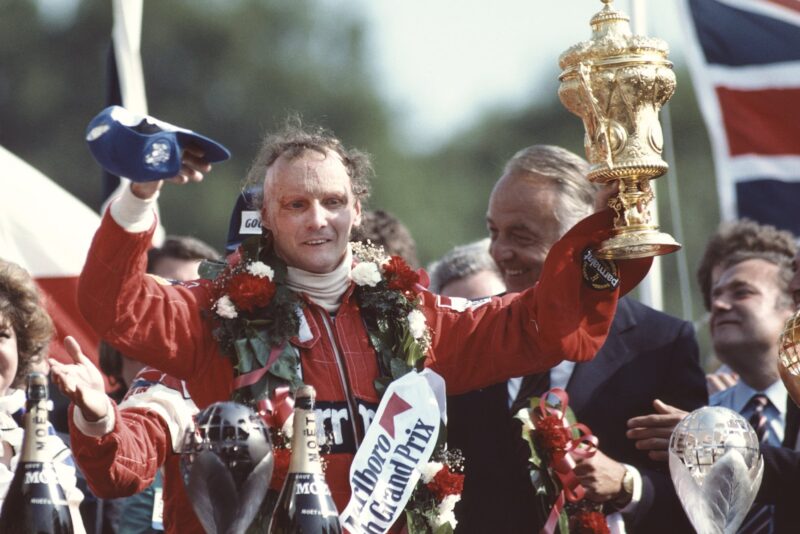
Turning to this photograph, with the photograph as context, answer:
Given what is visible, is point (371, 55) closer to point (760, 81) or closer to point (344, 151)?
point (760, 81)

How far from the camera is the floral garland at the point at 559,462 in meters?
5.71

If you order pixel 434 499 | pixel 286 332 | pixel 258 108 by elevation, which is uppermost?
pixel 258 108

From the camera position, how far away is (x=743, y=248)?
26.6ft

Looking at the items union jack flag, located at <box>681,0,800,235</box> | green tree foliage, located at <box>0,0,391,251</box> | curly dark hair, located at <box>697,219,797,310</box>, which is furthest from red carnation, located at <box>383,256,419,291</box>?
green tree foliage, located at <box>0,0,391,251</box>

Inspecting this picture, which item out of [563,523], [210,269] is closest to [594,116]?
[210,269]

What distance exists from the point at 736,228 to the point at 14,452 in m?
4.11

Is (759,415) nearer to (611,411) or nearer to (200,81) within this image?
(611,411)

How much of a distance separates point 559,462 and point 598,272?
0.84m

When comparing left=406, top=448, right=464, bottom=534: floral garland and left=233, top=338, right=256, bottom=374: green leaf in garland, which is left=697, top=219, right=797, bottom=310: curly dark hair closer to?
left=406, top=448, right=464, bottom=534: floral garland

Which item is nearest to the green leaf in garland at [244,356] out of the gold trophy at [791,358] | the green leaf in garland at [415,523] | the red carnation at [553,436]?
the green leaf in garland at [415,523]

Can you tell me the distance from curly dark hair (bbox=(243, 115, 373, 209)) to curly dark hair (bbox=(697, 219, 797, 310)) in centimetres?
280

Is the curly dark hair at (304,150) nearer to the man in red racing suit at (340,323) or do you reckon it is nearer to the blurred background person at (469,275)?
the man in red racing suit at (340,323)

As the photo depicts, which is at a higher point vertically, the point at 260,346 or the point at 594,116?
the point at 594,116

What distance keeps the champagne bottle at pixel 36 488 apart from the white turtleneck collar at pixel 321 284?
4.16 feet
